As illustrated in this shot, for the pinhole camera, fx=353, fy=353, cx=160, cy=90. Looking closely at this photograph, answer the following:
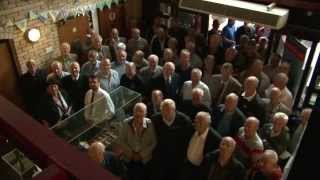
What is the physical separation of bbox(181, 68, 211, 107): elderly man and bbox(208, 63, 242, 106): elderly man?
0.86 feet

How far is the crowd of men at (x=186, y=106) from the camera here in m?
4.25

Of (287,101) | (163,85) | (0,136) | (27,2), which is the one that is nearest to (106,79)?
(163,85)

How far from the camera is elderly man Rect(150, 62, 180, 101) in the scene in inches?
Result: 229

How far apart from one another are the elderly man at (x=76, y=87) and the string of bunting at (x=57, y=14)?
5.06 ft

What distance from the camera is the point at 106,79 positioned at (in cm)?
603

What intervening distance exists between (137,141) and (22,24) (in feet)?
11.8

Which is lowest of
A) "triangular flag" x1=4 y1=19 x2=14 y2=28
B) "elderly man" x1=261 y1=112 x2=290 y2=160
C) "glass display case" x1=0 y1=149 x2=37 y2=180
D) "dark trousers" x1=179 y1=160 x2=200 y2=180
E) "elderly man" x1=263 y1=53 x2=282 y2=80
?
"dark trousers" x1=179 y1=160 x2=200 y2=180

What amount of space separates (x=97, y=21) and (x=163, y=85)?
350 centimetres

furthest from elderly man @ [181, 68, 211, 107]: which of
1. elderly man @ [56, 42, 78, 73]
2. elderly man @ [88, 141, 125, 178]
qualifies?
elderly man @ [56, 42, 78, 73]

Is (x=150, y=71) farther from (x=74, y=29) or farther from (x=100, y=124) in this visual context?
(x=74, y=29)

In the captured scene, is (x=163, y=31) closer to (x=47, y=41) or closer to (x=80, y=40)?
(x=80, y=40)

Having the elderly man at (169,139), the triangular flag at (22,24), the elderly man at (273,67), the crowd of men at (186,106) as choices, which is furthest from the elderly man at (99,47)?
the elderly man at (273,67)

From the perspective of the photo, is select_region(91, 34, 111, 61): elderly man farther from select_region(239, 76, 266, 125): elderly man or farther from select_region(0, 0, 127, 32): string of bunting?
select_region(239, 76, 266, 125): elderly man

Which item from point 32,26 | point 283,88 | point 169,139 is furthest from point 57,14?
point 283,88
